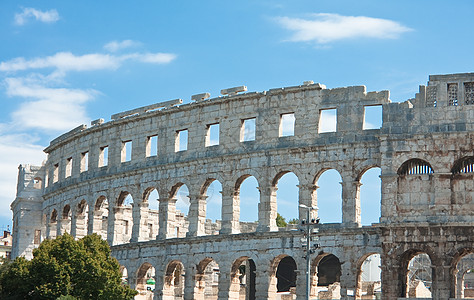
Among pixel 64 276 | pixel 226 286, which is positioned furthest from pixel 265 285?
pixel 64 276

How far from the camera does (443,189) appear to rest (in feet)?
136

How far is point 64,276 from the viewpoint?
4259 centimetres

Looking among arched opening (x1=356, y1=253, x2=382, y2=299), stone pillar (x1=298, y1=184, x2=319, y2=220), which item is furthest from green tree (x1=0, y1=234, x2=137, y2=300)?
arched opening (x1=356, y1=253, x2=382, y2=299)

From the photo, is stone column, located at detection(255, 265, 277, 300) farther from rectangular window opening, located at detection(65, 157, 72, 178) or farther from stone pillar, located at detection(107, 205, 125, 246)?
rectangular window opening, located at detection(65, 157, 72, 178)

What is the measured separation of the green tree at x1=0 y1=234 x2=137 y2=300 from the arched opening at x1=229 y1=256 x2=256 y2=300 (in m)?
5.35

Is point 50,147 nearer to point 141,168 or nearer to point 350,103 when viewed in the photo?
point 141,168

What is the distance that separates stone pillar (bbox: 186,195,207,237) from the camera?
4866 cm

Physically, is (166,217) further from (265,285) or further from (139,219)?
(265,285)

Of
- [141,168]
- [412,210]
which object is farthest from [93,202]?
[412,210]

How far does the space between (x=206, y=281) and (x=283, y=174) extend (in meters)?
16.4

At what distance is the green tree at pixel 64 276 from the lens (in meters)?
42.5

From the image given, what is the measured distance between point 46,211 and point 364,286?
21254mm

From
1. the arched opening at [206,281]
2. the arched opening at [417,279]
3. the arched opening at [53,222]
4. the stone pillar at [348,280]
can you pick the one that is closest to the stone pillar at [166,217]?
the arched opening at [206,281]

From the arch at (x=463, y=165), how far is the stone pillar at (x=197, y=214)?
13.2m
